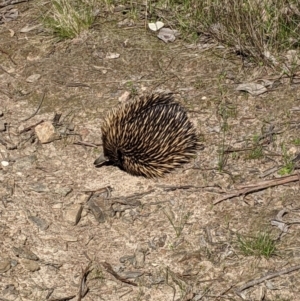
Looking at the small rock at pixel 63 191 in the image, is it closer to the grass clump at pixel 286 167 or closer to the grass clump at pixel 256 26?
the grass clump at pixel 286 167

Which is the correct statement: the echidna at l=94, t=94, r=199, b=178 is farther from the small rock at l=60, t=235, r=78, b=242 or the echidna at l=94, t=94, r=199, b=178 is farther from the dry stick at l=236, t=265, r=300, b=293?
the dry stick at l=236, t=265, r=300, b=293

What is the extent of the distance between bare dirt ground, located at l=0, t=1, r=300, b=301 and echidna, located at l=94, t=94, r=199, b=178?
4.0 inches

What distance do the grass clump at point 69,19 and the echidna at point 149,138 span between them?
4.80 feet

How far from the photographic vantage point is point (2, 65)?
22.1ft

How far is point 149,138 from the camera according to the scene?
552cm

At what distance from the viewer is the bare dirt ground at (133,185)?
4527 mm

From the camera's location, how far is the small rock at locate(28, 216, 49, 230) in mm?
5009

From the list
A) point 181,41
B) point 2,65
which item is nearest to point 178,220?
point 181,41

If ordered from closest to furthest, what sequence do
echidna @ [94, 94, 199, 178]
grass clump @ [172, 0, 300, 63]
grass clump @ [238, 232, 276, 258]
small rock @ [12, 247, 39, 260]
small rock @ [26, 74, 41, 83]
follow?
grass clump @ [238, 232, 276, 258] < small rock @ [12, 247, 39, 260] < echidna @ [94, 94, 199, 178] < grass clump @ [172, 0, 300, 63] < small rock @ [26, 74, 41, 83]

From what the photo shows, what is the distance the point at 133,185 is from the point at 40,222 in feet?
2.50

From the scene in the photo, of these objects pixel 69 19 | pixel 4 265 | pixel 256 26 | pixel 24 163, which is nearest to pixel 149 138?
pixel 24 163

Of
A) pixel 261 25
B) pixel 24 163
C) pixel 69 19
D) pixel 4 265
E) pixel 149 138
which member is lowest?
pixel 24 163

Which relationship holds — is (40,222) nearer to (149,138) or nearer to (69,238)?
(69,238)

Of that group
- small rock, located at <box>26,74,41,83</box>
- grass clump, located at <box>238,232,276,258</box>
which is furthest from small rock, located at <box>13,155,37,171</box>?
grass clump, located at <box>238,232,276,258</box>
